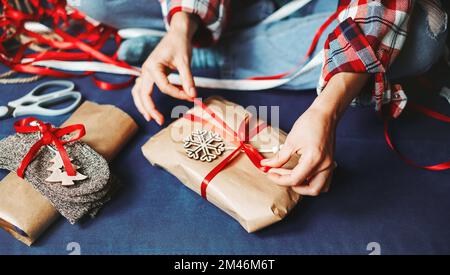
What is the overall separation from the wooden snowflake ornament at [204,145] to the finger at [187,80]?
8 cm

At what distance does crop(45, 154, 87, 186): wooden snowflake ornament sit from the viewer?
0.70 meters

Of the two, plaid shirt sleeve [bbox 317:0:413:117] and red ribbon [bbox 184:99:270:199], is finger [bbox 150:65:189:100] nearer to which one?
red ribbon [bbox 184:99:270:199]

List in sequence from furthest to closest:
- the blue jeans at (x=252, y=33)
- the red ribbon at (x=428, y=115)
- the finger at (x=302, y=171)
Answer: the blue jeans at (x=252, y=33)
the red ribbon at (x=428, y=115)
the finger at (x=302, y=171)

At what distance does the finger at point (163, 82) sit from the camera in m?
0.79

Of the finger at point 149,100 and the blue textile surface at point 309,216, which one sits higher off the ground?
the finger at point 149,100

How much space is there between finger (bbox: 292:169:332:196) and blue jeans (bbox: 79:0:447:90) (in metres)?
0.38

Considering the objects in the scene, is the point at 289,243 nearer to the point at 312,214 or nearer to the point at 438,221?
the point at 312,214

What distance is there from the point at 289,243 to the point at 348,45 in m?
0.37

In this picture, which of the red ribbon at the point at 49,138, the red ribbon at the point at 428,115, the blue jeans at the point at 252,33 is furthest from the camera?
the blue jeans at the point at 252,33

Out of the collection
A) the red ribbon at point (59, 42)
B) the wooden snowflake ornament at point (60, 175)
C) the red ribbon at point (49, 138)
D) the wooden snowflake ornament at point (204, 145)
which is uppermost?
the red ribbon at point (59, 42)

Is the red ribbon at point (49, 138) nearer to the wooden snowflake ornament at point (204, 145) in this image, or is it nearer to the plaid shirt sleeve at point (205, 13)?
the wooden snowflake ornament at point (204, 145)

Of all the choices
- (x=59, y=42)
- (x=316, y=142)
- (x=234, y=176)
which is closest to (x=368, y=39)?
(x=316, y=142)

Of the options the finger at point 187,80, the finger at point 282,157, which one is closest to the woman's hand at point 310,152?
the finger at point 282,157

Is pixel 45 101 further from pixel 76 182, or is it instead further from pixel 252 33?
pixel 252 33
